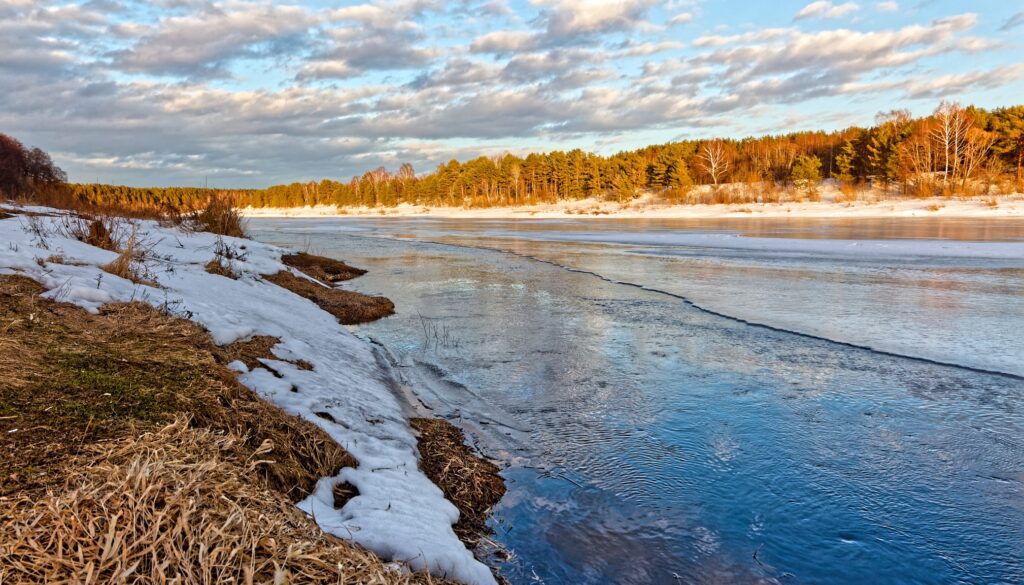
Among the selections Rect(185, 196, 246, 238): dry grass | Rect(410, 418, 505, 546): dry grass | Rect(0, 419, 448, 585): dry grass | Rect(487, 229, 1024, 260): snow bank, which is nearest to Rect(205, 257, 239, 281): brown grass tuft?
Rect(410, 418, 505, 546): dry grass

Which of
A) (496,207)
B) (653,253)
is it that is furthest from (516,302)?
(496,207)

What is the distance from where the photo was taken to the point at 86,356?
3.50 m

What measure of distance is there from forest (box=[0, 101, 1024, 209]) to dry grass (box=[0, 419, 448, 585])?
56.9ft

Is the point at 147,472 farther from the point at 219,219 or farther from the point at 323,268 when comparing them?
the point at 219,219

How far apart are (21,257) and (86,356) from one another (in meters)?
3.09

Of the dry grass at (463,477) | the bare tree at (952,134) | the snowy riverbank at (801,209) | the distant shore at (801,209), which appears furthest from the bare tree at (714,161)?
the dry grass at (463,477)

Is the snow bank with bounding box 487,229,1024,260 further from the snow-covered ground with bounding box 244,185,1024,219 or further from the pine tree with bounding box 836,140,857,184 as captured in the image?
the pine tree with bounding box 836,140,857,184

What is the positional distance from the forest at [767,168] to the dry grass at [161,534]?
56.9 ft

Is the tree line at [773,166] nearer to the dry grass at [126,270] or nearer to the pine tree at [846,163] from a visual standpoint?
the pine tree at [846,163]

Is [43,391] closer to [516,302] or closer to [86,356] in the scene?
[86,356]

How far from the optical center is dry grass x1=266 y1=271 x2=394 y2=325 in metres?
9.90

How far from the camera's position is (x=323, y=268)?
15992 mm

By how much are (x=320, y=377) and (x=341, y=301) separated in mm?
5600

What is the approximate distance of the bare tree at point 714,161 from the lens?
230 ft
